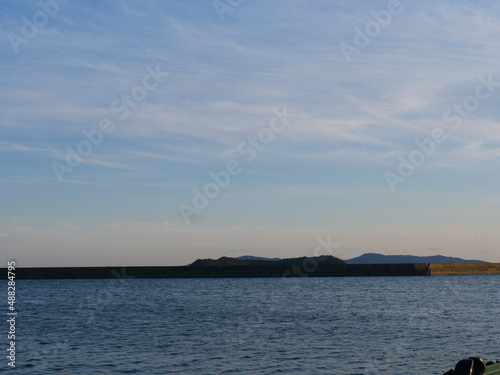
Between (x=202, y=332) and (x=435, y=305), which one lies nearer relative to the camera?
(x=202, y=332)

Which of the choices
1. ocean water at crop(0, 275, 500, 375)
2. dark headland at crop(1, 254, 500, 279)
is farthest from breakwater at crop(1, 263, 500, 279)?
ocean water at crop(0, 275, 500, 375)

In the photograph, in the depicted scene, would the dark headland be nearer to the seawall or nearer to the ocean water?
the seawall

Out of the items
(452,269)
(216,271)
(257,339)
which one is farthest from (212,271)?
(257,339)

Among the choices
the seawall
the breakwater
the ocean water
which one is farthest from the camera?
the seawall

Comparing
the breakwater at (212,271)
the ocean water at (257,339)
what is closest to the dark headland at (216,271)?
the breakwater at (212,271)

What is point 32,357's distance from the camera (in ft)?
120

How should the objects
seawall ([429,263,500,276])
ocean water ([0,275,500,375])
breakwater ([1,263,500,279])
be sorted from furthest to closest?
seawall ([429,263,500,276]) → breakwater ([1,263,500,279]) → ocean water ([0,275,500,375])

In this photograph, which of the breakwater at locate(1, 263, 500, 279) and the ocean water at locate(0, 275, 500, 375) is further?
the breakwater at locate(1, 263, 500, 279)

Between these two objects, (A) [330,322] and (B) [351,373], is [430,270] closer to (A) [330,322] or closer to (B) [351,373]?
(A) [330,322]

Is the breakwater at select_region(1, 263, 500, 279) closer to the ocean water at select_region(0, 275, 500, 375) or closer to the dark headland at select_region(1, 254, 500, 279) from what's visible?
the dark headland at select_region(1, 254, 500, 279)

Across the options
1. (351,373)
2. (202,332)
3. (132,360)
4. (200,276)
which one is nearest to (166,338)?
(202,332)

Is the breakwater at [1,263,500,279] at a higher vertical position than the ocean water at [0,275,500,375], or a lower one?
higher

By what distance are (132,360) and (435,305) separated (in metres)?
45.9

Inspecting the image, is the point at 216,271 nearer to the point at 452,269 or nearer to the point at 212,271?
the point at 212,271
